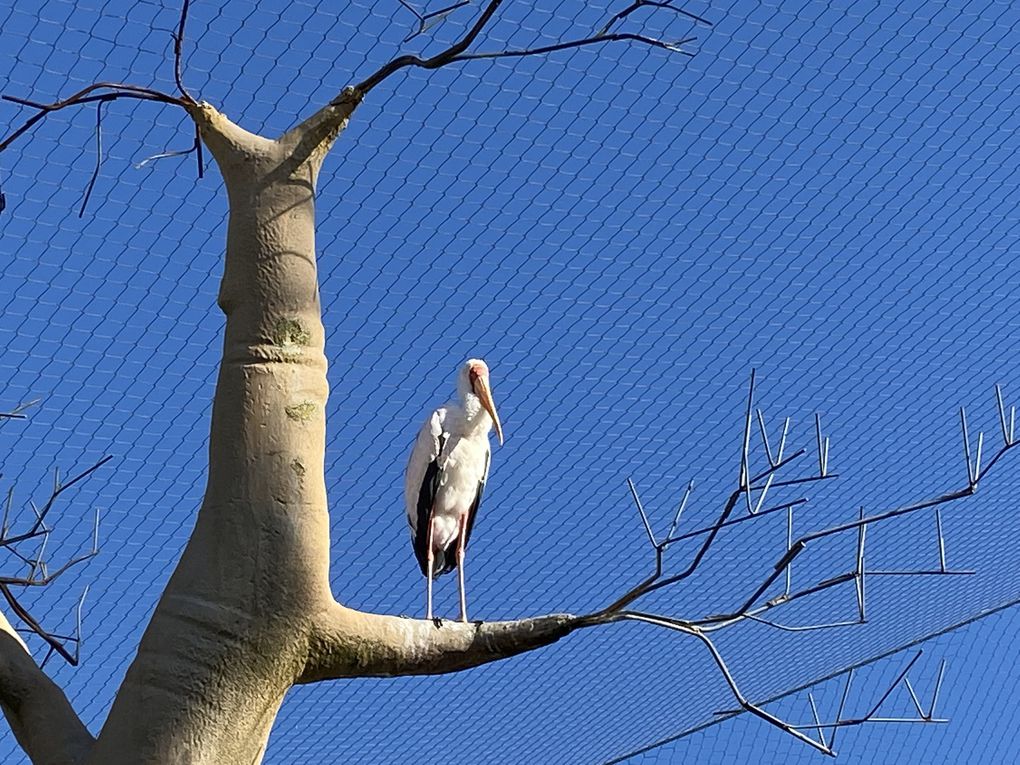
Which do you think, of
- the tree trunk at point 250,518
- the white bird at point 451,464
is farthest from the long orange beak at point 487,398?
the tree trunk at point 250,518

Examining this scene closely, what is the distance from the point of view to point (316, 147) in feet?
7.50

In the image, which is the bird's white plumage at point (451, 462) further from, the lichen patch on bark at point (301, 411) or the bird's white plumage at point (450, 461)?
the lichen patch on bark at point (301, 411)

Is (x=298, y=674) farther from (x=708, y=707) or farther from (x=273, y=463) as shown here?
(x=708, y=707)

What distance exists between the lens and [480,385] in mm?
4113

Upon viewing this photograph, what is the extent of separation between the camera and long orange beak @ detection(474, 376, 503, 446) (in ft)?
13.5

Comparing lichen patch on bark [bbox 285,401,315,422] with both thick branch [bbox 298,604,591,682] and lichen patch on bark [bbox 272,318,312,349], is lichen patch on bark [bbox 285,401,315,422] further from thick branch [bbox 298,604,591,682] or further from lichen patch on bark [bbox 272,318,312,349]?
thick branch [bbox 298,604,591,682]

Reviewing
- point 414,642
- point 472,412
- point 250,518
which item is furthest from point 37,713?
point 472,412

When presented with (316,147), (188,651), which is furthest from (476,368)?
(188,651)

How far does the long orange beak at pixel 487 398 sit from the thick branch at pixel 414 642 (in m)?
1.92

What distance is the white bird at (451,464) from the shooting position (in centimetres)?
414

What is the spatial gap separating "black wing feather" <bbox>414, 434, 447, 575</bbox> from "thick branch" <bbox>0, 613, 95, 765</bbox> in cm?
197

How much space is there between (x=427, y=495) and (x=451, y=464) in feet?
0.33

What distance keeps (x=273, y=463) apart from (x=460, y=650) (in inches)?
13.5

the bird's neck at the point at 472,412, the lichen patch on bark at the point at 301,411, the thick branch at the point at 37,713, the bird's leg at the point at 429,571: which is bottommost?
the thick branch at the point at 37,713
